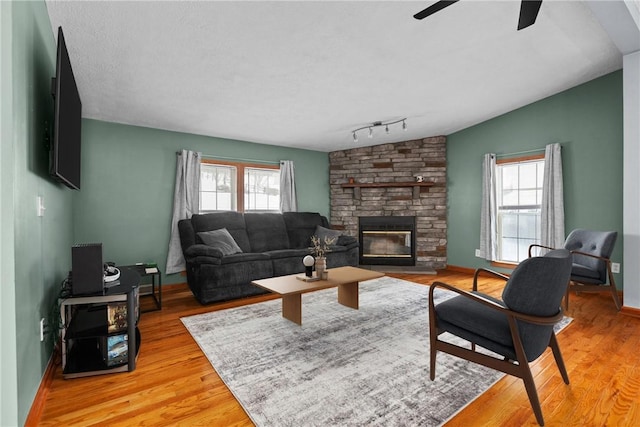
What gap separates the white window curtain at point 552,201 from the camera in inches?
174

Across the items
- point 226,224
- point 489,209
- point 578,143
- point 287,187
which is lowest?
point 226,224

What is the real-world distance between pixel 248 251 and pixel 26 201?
337 cm

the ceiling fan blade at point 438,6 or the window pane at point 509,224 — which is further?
the window pane at point 509,224

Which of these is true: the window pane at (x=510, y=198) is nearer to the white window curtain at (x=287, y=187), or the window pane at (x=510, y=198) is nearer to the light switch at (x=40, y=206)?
the white window curtain at (x=287, y=187)

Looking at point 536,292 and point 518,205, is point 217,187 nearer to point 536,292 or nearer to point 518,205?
point 536,292

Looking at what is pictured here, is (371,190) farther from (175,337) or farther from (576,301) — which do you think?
(175,337)

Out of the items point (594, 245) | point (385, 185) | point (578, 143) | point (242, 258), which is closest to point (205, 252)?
point (242, 258)

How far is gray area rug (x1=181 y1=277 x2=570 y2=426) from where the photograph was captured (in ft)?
5.84

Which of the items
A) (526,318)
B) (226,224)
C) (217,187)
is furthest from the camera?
(217,187)

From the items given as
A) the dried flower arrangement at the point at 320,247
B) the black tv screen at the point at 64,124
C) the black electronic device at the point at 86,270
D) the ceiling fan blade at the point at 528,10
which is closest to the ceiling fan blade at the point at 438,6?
the ceiling fan blade at the point at 528,10

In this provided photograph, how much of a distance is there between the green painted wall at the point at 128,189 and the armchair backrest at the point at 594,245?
535cm

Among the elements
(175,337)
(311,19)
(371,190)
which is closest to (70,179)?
(175,337)

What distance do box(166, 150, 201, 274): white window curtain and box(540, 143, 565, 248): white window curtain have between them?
525 cm

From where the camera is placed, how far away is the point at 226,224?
4926 millimetres
